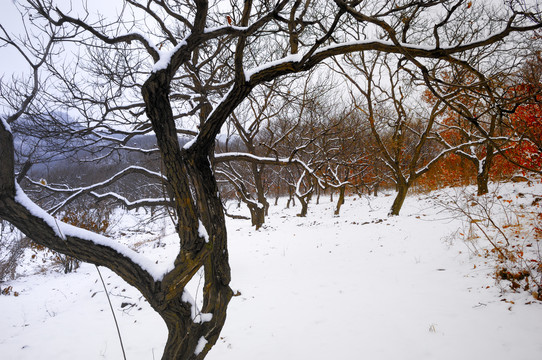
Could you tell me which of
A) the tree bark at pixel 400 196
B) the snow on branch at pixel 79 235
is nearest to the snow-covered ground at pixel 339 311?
the snow on branch at pixel 79 235

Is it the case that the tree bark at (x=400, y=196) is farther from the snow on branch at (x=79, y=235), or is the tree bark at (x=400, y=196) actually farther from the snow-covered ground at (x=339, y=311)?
the snow on branch at (x=79, y=235)

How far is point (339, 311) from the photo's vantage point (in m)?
3.83

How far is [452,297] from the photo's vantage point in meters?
3.63

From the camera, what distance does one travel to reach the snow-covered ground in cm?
288

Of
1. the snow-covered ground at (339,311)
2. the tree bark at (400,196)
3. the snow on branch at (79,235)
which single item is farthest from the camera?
the tree bark at (400,196)

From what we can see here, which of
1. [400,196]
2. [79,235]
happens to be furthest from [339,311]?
[400,196]

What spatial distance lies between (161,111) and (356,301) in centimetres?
404

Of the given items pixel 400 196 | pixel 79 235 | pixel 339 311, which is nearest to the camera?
pixel 79 235

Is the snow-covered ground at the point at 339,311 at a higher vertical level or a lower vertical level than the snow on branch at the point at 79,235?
lower

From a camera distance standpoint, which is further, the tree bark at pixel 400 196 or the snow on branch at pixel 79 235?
the tree bark at pixel 400 196

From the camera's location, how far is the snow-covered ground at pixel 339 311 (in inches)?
113

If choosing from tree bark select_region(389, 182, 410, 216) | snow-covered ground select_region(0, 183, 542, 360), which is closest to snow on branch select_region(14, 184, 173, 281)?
snow-covered ground select_region(0, 183, 542, 360)

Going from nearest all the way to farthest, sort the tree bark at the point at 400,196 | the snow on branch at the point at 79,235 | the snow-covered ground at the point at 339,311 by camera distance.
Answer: the snow on branch at the point at 79,235, the snow-covered ground at the point at 339,311, the tree bark at the point at 400,196

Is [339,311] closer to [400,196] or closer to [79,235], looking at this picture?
[79,235]
